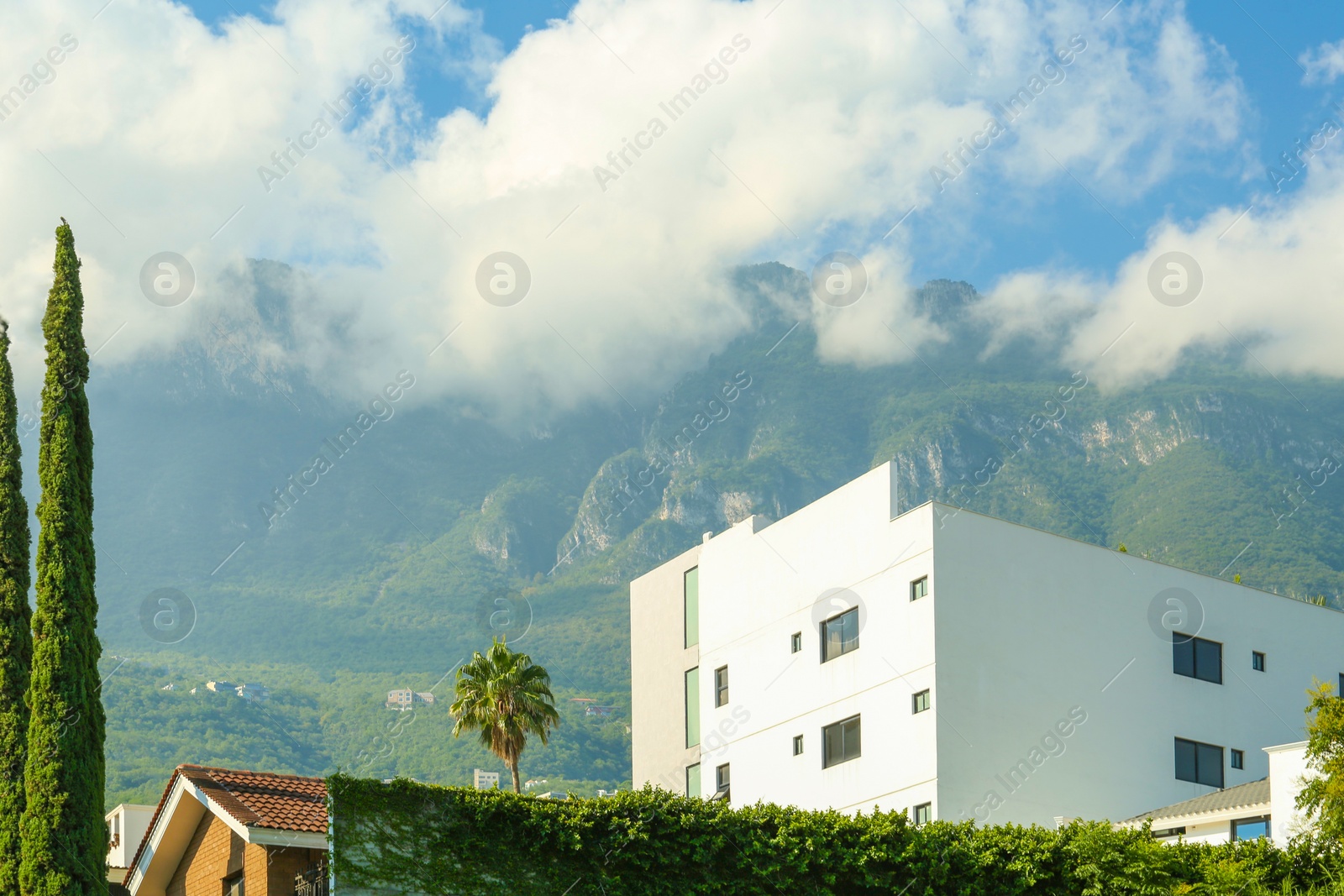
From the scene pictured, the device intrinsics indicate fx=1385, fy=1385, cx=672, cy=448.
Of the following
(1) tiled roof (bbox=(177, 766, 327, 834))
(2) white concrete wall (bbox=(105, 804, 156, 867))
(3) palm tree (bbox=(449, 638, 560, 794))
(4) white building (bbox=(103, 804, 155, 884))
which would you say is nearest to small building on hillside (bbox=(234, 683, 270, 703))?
(3) palm tree (bbox=(449, 638, 560, 794))

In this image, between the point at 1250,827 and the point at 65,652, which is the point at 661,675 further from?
the point at 65,652

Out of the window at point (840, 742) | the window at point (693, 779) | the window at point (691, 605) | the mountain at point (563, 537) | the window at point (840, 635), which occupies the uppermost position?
the mountain at point (563, 537)

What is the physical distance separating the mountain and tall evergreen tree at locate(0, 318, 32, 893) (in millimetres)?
52525

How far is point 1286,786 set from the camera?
3039 centimetres

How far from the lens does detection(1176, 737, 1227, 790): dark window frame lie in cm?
3762

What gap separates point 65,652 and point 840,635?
21.1 meters

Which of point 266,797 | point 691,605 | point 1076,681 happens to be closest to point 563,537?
point 691,605

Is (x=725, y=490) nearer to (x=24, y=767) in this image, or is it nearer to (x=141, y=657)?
(x=141, y=657)

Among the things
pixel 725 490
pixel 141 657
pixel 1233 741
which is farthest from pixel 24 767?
pixel 725 490

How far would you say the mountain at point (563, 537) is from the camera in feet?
324

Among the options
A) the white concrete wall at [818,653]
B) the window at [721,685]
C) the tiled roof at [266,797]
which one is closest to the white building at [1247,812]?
the white concrete wall at [818,653]

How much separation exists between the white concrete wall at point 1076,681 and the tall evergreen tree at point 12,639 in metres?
20.6

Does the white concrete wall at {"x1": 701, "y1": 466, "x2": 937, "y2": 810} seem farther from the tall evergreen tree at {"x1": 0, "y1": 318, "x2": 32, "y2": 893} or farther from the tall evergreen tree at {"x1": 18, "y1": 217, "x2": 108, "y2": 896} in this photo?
the tall evergreen tree at {"x1": 0, "y1": 318, "x2": 32, "y2": 893}

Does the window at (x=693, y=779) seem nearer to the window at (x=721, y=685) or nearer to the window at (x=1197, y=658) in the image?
the window at (x=721, y=685)
